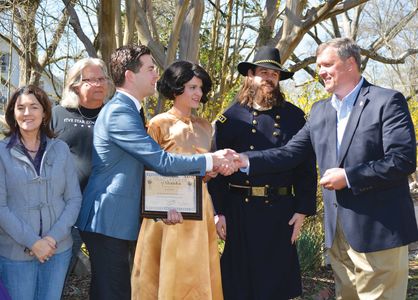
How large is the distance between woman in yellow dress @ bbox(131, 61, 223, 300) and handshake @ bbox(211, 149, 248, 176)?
27cm

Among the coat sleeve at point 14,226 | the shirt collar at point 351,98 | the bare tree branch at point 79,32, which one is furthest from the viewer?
the bare tree branch at point 79,32

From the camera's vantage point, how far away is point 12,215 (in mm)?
3449

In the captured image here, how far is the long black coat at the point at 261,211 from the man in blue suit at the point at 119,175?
0.77 metres

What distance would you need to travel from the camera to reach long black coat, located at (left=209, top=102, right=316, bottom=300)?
4398 millimetres

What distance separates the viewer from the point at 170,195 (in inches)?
151

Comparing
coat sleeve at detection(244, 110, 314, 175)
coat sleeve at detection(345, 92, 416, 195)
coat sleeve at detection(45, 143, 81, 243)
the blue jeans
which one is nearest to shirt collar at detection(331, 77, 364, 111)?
coat sleeve at detection(345, 92, 416, 195)

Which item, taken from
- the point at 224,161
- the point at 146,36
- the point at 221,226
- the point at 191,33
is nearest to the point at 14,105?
the point at 224,161

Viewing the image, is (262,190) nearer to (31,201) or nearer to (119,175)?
(119,175)

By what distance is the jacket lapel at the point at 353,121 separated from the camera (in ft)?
12.2

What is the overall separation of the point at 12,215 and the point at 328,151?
6.87ft

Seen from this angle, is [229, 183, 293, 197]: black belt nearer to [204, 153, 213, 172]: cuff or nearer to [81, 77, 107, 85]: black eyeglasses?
[204, 153, 213, 172]: cuff

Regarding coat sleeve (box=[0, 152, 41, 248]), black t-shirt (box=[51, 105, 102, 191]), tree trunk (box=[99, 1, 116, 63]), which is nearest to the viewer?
coat sleeve (box=[0, 152, 41, 248])

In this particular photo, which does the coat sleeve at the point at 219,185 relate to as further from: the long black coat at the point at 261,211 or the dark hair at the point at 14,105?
the dark hair at the point at 14,105

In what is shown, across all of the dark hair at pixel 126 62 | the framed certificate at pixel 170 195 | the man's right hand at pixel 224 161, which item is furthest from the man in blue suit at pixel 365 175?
the dark hair at pixel 126 62
